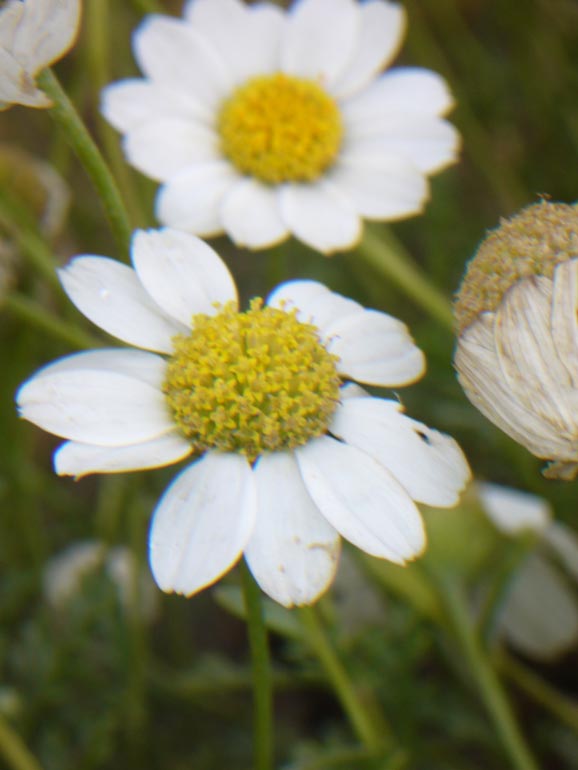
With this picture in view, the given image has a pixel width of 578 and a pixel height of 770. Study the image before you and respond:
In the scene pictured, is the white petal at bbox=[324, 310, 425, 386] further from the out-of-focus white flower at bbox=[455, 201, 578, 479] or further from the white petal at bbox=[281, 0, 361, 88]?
the white petal at bbox=[281, 0, 361, 88]

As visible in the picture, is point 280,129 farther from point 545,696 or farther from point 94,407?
point 545,696

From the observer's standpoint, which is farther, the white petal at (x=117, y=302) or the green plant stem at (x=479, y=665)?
the green plant stem at (x=479, y=665)

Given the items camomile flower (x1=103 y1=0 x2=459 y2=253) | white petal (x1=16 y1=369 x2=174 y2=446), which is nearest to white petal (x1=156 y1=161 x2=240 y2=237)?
camomile flower (x1=103 y1=0 x2=459 y2=253)

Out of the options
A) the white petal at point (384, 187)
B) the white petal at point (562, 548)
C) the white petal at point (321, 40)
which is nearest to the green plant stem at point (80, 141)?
the white petal at point (384, 187)

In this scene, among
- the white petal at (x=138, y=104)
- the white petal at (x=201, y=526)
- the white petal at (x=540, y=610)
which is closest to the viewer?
the white petal at (x=201, y=526)

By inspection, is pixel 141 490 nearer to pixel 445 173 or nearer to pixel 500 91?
pixel 445 173

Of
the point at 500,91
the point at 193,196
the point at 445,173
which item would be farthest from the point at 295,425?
the point at 500,91

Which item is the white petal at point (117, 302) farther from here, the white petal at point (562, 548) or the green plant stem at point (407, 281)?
the white petal at point (562, 548)

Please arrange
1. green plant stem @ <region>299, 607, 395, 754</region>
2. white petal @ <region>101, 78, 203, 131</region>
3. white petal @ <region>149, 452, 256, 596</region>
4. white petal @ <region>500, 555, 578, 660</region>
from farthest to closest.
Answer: white petal @ <region>500, 555, 578, 660</region> → white petal @ <region>101, 78, 203, 131</region> → green plant stem @ <region>299, 607, 395, 754</region> → white petal @ <region>149, 452, 256, 596</region>
